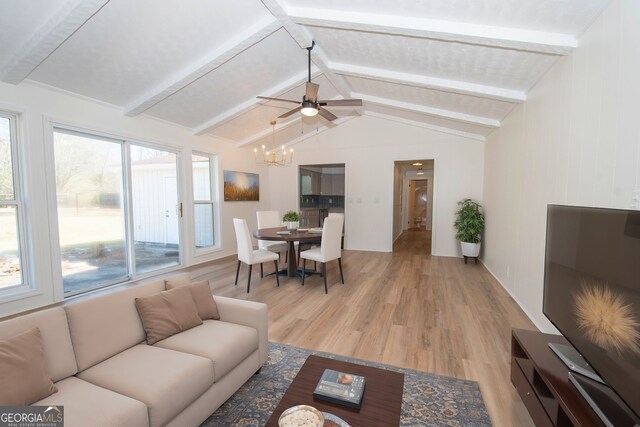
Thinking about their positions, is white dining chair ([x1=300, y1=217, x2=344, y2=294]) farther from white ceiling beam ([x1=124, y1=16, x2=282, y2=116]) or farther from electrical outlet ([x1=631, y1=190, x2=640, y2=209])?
electrical outlet ([x1=631, y1=190, x2=640, y2=209])

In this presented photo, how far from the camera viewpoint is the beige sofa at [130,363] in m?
1.20

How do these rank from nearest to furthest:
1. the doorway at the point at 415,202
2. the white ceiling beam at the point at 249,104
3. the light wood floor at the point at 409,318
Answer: the light wood floor at the point at 409,318, the white ceiling beam at the point at 249,104, the doorway at the point at 415,202

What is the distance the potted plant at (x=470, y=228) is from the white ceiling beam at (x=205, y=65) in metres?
4.50

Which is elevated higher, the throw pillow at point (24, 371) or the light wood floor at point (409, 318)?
the throw pillow at point (24, 371)

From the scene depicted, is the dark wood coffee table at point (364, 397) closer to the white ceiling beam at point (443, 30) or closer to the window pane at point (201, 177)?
the white ceiling beam at point (443, 30)

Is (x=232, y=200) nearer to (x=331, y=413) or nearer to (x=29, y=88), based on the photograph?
(x=29, y=88)

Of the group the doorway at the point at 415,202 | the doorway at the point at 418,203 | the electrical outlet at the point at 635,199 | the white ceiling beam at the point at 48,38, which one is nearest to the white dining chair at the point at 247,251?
the white ceiling beam at the point at 48,38

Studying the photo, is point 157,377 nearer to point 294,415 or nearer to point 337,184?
point 294,415

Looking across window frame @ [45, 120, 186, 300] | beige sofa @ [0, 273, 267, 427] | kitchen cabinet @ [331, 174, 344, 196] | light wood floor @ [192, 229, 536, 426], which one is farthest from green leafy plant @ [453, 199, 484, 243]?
window frame @ [45, 120, 186, 300]

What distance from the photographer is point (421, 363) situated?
7.03ft

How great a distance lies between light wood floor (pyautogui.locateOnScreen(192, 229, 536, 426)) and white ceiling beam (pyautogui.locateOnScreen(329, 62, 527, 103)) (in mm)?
2486

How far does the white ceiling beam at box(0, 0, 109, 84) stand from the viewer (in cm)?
229

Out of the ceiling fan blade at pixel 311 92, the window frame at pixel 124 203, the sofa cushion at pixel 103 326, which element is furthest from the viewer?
the window frame at pixel 124 203

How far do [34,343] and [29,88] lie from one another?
326 cm
